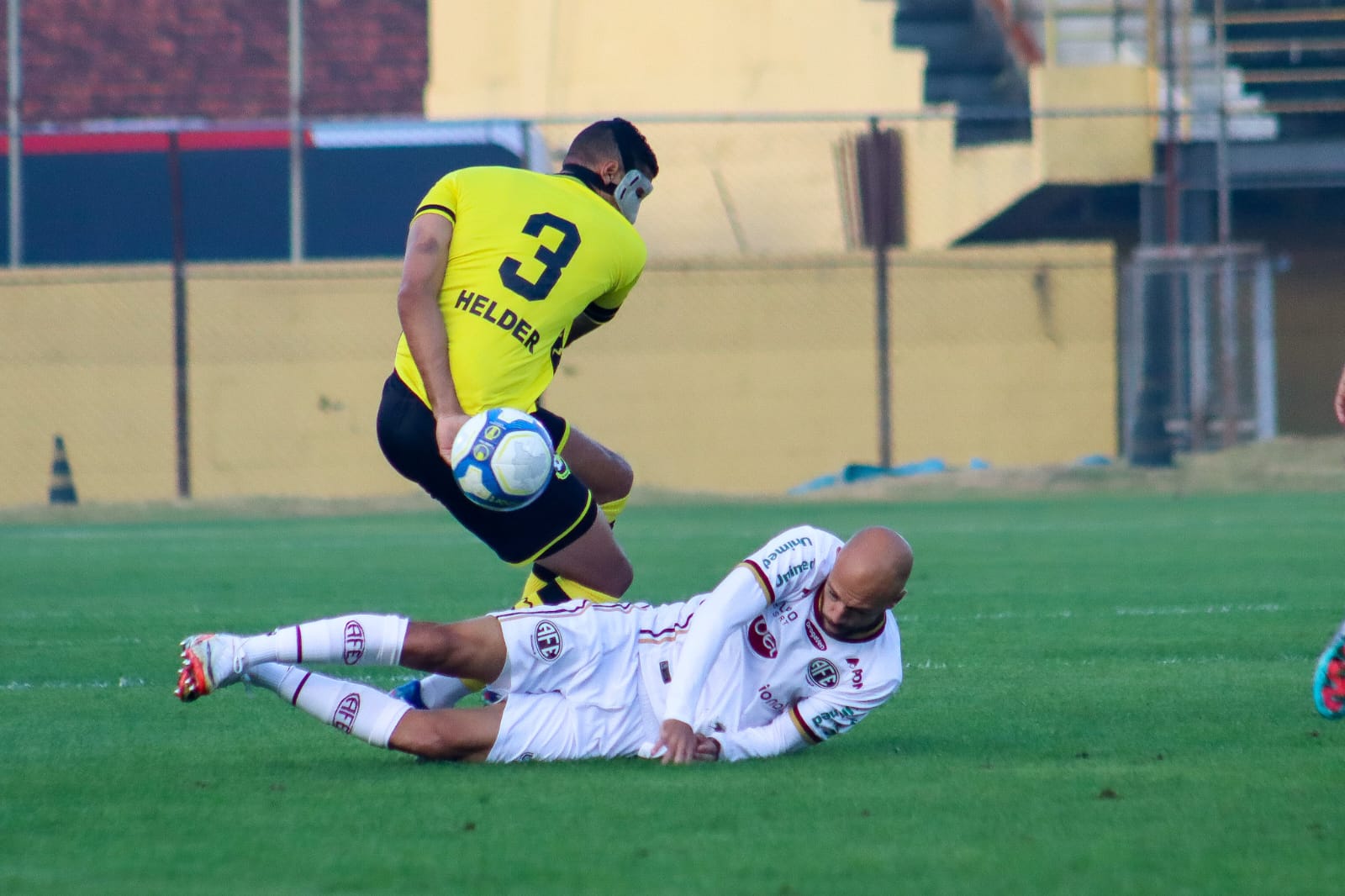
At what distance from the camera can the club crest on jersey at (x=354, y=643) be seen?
4840 mm

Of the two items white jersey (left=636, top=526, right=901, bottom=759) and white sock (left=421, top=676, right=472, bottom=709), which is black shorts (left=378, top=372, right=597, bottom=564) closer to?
white sock (left=421, top=676, right=472, bottom=709)

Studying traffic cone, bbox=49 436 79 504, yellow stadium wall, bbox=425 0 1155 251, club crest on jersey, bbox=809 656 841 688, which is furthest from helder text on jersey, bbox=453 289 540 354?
yellow stadium wall, bbox=425 0 1155 251

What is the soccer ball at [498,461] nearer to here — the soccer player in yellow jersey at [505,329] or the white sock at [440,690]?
the soccer player in yellow jersey at [505,329]

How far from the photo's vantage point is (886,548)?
479 cm

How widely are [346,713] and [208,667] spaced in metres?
0.39

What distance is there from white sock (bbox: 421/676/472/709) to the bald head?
126 cm

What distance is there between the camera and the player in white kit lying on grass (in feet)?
15.8

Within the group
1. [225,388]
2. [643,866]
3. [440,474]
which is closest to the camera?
[643,866]

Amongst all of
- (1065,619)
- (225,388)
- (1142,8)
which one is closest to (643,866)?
(1065,619)

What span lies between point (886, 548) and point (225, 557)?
8417mm

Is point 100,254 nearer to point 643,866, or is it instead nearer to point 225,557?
point 225,557

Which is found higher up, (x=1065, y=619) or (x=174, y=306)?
(x=174, y=306)

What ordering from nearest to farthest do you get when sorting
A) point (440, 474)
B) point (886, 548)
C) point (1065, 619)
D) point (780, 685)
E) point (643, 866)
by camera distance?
point (643, 866)
point (886, 548)
point (780, 685)
point (440, 474)
point (1065, 619)

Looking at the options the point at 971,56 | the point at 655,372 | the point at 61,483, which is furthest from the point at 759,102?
the point at 61,483
